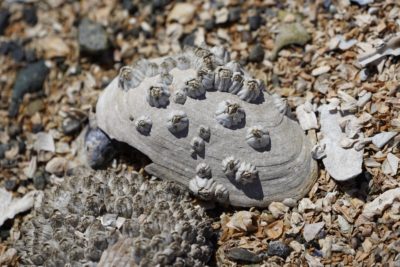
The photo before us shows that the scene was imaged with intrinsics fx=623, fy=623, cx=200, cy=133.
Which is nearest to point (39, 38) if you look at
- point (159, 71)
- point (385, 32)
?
point (159, 71)

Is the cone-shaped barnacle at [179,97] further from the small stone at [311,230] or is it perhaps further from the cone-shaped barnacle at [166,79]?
the small stone at [311,230]

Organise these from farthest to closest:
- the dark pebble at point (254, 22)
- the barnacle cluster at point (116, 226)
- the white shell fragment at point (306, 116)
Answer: the dark pebble at point (254, 22) → the white shell fragment at point (306, 116) → the barnacle cluster at point (116, 226)

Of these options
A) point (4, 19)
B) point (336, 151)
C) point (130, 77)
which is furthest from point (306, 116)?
point (4, 19)

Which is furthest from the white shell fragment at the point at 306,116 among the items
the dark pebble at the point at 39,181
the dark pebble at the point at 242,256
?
the dark pebble at the point at 39,181

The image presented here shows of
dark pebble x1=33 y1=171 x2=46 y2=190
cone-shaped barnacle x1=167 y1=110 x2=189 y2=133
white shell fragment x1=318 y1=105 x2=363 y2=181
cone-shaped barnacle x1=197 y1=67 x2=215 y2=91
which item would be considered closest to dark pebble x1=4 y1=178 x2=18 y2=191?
dark pebble x1=33 y1=171 x2=46 y2=190

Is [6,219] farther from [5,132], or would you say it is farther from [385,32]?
[385,32]

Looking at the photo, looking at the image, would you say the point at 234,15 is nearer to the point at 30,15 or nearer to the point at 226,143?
the point at 226,143

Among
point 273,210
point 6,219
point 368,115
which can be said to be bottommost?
point 6,219
